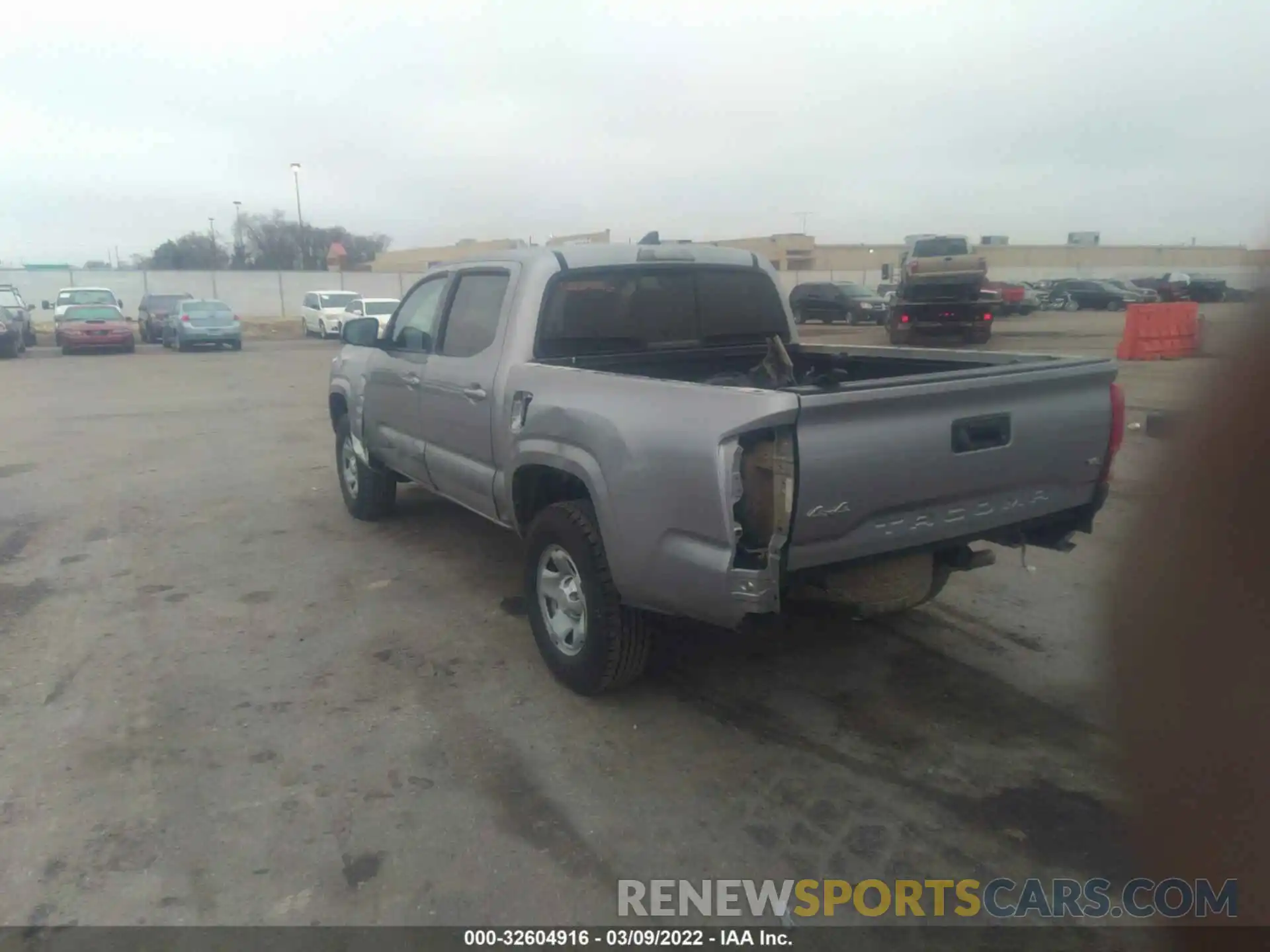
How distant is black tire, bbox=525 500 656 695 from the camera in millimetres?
4199

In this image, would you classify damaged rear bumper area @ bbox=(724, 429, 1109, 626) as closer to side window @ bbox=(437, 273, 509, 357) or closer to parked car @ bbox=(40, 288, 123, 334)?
side window @ bbox=(437, 273, 509, 357)

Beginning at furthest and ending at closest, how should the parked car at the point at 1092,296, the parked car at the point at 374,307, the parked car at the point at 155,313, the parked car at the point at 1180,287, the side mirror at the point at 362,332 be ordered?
the parked car at the point at 1092,296
the parked car at the point at 1180,287
the parked car at the point at 155,313
the parked car at the point at 374,307
the side mirror at the point at 362,332

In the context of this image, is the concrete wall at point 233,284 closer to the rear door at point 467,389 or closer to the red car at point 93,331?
the red car at point 93,331

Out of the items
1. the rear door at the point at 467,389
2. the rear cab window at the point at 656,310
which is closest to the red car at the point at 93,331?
the rear door at the point at 467,389

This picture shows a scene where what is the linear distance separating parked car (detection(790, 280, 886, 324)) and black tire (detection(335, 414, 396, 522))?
2885cm

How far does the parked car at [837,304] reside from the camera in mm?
35281

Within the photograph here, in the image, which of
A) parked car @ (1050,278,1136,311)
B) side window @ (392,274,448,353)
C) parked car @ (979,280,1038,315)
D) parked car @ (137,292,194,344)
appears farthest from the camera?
parked car @ (1050,278,1136,311)

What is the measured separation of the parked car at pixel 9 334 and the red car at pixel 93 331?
1.09 m

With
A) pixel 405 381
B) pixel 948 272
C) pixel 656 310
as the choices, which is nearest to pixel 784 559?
pixel 656 310

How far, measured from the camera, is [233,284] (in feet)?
168

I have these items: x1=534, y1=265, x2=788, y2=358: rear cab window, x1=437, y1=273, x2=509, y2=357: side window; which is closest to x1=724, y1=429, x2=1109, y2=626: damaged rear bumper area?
x1=534, y1=265, x2=788, y2=358: rear cab window

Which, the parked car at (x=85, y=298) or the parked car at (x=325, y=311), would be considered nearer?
the parked car at (x=85, y=298)

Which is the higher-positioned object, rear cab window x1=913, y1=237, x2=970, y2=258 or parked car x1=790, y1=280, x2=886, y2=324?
rear cab window x1=913, y1=237, x2=970, y2=258

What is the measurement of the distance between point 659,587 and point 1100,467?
6.98 ft
